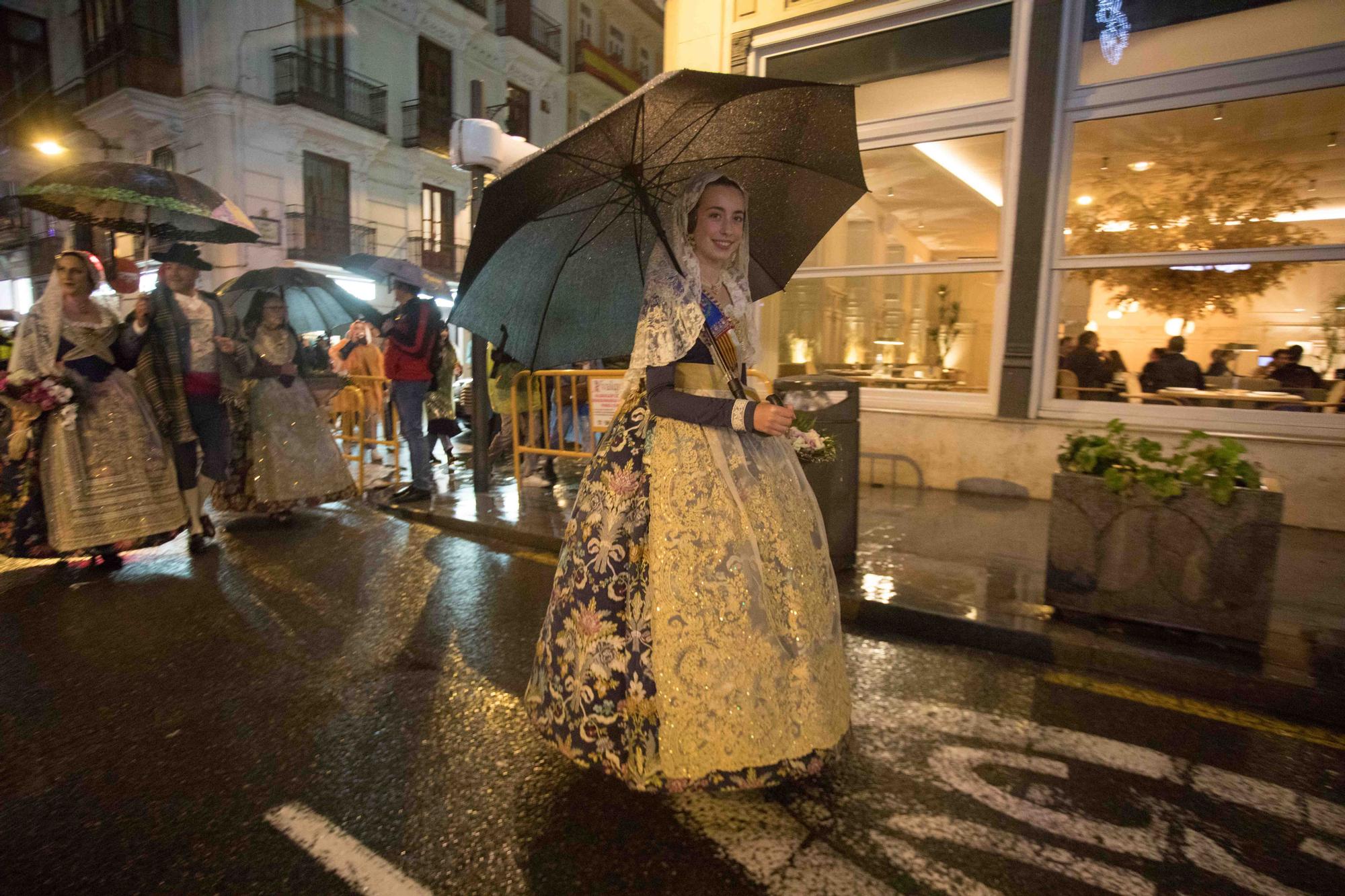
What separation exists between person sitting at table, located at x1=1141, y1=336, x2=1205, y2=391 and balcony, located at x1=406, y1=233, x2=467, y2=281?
20192mm

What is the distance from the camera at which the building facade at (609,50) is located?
96.1 ft

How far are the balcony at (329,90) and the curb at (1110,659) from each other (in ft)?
67.0

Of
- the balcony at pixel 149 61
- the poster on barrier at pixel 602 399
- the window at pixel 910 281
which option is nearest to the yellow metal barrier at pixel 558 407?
the poster on barrier at pixel 602 399

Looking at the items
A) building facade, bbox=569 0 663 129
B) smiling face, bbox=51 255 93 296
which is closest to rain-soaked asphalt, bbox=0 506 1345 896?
smiling face, bbox=51 255 93 296

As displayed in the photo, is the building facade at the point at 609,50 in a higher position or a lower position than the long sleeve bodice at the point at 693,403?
higher

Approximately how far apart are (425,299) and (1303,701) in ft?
23.4

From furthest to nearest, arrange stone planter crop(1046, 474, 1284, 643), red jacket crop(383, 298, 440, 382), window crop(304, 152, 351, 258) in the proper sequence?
window crop(304, 152, 351, 258), red jacket crop(383, 298, 440, 382), stone planter crop(1046, 474, 1284, 643)

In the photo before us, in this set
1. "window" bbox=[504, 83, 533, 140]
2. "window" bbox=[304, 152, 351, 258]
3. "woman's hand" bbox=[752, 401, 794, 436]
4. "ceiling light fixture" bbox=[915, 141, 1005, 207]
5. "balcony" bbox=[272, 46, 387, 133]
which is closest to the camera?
"woman's hand" bbox=[752, 401, 794, 436]

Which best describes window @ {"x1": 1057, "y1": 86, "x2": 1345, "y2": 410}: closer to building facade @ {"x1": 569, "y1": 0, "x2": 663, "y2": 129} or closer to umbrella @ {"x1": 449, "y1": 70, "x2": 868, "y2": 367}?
umbrella @ {"x1": 449, "y1": 70, "x2": 868, "y2": 367}

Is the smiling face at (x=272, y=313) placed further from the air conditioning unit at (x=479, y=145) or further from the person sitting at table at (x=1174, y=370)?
the person sitting at table at (x=1174, y=370)

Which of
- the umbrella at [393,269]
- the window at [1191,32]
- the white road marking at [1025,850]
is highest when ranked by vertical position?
the window at [1191,32]

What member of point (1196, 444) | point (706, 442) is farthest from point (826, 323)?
point (706, 442)

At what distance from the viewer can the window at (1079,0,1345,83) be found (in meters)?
5.86

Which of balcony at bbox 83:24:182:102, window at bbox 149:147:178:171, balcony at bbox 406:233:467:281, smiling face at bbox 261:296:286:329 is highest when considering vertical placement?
balcony at bbox 83:24:182:102
